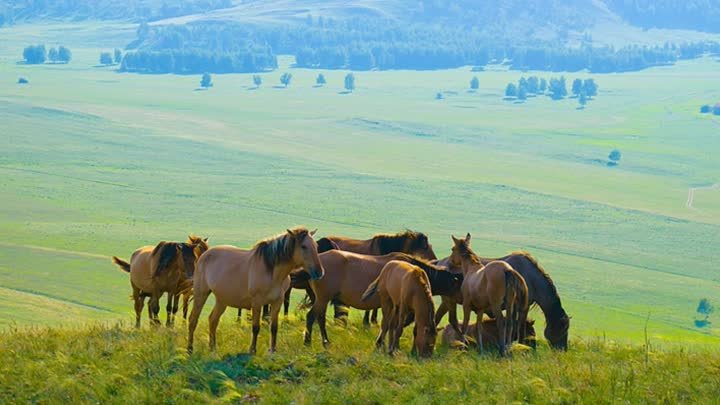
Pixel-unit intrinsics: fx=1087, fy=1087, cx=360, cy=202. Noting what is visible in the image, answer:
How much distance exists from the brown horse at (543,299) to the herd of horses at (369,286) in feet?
0.06

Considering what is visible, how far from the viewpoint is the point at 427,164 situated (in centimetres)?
16012

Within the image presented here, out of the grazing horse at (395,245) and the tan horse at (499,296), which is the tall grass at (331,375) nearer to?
the tan horse at (499,296)

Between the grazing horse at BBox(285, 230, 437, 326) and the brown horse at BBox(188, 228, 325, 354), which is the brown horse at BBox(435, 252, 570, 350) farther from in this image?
the brown horse at BBox(188, 228, 325, 354)

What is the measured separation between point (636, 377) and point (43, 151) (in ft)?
466

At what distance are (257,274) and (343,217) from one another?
99939 mm

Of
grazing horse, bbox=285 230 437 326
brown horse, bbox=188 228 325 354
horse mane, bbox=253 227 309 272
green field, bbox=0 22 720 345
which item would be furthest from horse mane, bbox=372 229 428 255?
green field, bbox=0 22 720 345

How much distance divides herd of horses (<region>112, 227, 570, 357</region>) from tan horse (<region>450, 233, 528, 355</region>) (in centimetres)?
2

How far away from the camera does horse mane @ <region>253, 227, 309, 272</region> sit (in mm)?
15969

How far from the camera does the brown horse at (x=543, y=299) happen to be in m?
18.1

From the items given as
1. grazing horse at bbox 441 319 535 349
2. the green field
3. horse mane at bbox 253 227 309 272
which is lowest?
the green field

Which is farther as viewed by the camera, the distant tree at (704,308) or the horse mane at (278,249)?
the distant tree at (704,308)

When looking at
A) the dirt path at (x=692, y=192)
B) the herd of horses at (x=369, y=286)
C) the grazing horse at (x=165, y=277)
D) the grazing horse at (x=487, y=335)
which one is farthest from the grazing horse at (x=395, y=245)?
the dirt path at (x=692, y=192)

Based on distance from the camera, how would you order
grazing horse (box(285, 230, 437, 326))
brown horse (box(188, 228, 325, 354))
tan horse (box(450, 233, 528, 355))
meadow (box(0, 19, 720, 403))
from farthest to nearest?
grazing horse (box(285, 230, 437, 326))
tan horse (box(450, 233, 528, 355))
brown horse (box(188, 228, 325, 354))
meadow (box(0, 19, 720, 403))

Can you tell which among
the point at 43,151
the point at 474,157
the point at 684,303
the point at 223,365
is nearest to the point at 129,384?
the point at 223,365
